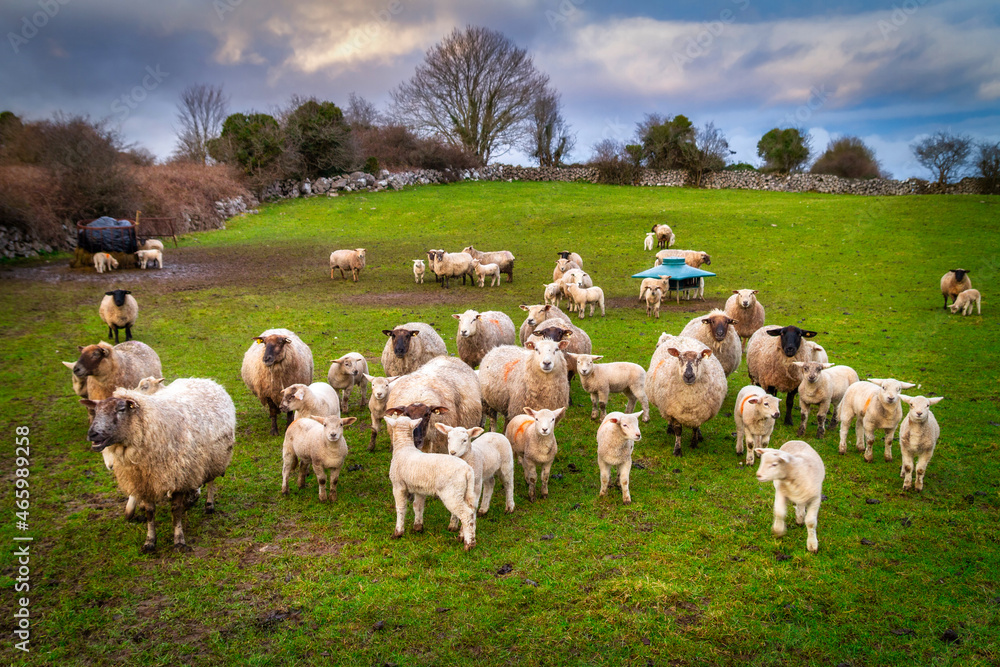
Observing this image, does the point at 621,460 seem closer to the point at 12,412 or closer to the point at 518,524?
the point at 518,524

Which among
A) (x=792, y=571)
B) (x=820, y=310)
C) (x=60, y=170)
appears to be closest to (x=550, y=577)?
(x=792, y=571)

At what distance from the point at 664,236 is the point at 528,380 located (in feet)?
72.0

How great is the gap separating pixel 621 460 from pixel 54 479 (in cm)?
714

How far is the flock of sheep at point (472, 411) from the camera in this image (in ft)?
19.2

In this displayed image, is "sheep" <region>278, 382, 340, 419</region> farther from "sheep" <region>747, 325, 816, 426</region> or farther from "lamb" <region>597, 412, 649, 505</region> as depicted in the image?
"sheep" <region>747, 325, 816, 426</region>

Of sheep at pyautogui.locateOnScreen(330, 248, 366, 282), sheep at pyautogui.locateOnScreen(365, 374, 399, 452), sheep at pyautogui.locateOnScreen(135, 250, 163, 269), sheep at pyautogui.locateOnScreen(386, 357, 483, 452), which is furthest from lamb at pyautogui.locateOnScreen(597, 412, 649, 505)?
sheep at pyautogui.locateOnScreen(135, 250, 163, 269)

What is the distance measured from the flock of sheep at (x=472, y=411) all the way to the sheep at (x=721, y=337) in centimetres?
3

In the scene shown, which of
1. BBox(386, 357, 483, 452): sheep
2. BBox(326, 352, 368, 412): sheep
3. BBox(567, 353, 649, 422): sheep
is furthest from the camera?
BBox(326, 352, 368, 412): sheep

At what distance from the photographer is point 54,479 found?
24.2 ft

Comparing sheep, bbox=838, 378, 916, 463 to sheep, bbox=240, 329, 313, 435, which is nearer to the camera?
sheep, bbox=838, 378, 916, 463

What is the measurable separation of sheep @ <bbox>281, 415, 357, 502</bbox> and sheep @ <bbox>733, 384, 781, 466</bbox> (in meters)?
5.02

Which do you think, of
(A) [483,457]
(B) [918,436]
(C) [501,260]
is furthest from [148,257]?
(B) [918,436]

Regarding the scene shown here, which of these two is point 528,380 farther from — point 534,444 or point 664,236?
point 664,236

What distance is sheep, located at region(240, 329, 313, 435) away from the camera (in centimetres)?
898
